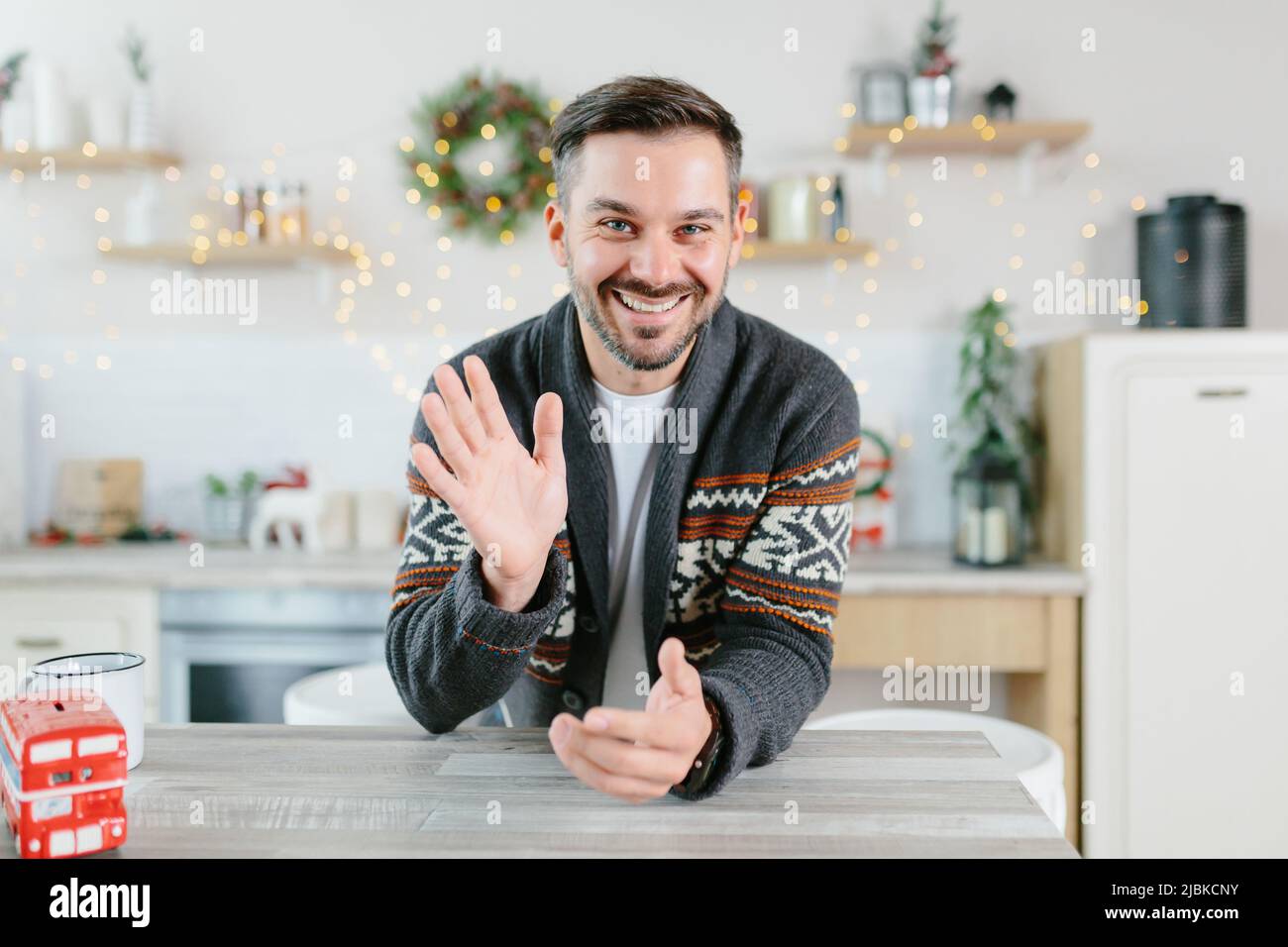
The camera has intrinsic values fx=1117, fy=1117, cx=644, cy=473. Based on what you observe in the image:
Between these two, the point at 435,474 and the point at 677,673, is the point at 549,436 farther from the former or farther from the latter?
the point at 677,673

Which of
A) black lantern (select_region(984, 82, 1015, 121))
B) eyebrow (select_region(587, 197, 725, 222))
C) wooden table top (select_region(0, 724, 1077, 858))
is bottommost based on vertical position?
wooden table top (select_region(0, 724, 1077, 858))

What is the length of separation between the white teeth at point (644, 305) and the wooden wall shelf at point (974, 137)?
1.71 metres

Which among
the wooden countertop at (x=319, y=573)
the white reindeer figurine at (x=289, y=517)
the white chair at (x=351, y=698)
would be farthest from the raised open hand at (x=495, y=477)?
the white reindeer figurine at (x=289, y=517)

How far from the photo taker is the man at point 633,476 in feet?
3.62

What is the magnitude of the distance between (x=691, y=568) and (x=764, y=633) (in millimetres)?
177

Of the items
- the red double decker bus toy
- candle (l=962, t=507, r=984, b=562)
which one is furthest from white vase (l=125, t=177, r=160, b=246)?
the red double decker bus toy

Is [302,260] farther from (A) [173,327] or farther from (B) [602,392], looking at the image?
(B) [602,392]

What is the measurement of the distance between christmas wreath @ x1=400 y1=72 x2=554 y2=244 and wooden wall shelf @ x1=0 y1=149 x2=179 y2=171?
66cm

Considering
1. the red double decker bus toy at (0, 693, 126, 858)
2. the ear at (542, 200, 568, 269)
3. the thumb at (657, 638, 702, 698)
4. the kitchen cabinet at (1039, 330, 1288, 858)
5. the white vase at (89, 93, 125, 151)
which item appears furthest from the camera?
the white vase at (89, 93, 125, 151)

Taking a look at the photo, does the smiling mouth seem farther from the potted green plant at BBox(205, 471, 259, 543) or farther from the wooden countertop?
the potted green plant at BBox(205, 471, 259, 543)

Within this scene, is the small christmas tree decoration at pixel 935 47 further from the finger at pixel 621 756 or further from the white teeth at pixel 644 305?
the finger at pixel 621 756

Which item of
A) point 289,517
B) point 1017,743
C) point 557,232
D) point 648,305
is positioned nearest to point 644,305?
point 648,305

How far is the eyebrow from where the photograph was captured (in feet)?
4.30

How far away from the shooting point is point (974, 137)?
2861 millimetres
